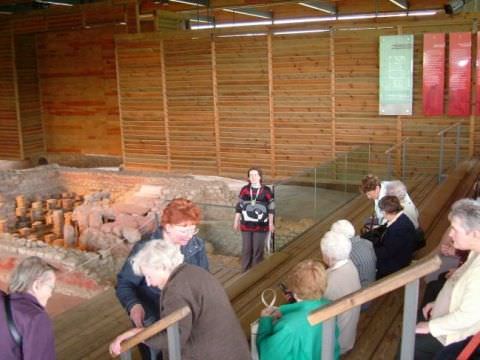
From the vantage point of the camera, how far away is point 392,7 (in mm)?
20562

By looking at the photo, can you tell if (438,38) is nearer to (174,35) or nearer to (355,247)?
(174,35)

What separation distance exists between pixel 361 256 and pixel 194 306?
2233mm

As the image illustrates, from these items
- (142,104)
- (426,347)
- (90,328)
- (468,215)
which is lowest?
(90,328)

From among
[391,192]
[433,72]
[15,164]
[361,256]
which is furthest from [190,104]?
[361,256]

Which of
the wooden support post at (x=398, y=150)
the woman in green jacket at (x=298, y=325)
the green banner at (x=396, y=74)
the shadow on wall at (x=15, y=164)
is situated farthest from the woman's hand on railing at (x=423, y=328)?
the shadow on wall at (x=15, y=164)

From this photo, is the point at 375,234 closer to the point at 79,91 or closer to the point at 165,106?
the point at 165,106

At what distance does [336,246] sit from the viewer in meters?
4.29

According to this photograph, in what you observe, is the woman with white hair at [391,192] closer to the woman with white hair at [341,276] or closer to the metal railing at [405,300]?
the woman with white hair at [341,276]

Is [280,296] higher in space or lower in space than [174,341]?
lower

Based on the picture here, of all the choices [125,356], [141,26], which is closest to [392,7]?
[141,26]

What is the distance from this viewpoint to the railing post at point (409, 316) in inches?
103

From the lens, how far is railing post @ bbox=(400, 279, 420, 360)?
2.62m

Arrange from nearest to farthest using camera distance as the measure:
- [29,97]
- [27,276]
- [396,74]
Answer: [27,276], [396,74], [29,97]

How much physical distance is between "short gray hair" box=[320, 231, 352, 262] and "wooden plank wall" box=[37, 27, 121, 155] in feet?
57.4
